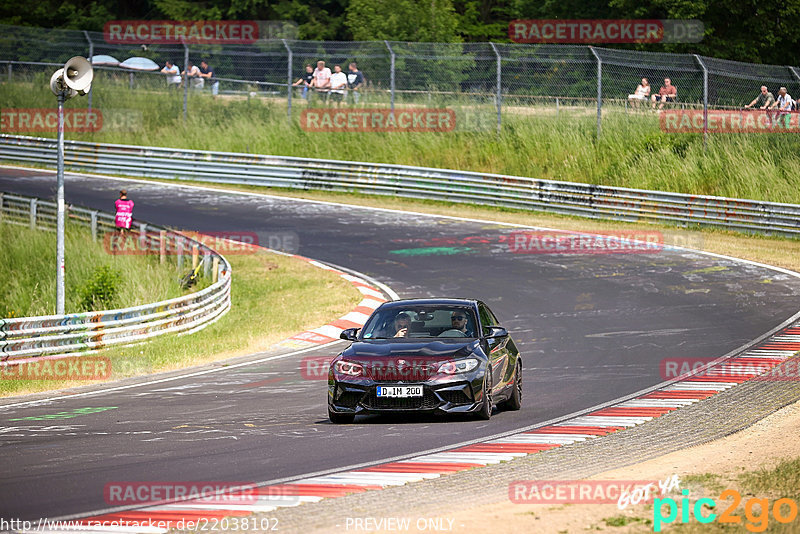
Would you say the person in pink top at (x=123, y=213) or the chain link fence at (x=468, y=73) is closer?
the person in pink top at (x=123, y=213)

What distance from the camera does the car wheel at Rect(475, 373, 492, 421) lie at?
11.7m

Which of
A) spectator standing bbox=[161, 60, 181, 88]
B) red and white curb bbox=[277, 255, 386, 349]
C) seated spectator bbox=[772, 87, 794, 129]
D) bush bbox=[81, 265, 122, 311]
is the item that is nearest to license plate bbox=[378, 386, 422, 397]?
red and white curb bbox=[277, 255, 386, 349]

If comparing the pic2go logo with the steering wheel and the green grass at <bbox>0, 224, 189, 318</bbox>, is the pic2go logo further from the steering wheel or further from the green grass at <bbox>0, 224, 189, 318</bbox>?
the green grass at <bbox>0, 224, 189, 318</bbox>

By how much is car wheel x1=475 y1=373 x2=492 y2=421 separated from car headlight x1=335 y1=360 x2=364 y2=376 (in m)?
1.28

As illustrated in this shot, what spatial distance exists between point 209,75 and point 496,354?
30.0 m

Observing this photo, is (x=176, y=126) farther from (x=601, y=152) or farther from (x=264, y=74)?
(x=601, y=152)

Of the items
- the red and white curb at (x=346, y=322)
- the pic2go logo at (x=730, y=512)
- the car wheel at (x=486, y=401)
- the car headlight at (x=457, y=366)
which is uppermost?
the pic2go logo at (x=730, y=512)

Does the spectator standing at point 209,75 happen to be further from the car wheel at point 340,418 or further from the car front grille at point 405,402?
the car front grille at point 405,402

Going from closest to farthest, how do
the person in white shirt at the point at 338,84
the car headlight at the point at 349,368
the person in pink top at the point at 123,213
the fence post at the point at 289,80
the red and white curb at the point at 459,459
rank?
Result: the red and white curb at the point at 459,459
the car headlight at the point at 349,368
the person in pink top at the point at 123,213
the fence post at the point at 289,80
the person in white shirt at the point at 338,84

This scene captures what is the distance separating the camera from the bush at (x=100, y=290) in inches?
895

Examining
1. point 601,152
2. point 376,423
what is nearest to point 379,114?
point 601,152

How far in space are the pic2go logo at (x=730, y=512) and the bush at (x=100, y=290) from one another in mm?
16656

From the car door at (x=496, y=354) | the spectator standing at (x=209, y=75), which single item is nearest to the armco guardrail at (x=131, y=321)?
the car door at (x=496, y=354)

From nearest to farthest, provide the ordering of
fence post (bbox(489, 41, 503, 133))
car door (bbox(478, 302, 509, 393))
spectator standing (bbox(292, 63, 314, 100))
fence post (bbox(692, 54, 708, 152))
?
car door (bbox(478, 302, 509, 393)), fence post (bbox(692, 54, 708, 152)), fence post (bbox(489, 41, 503, 133)), spectator standing (bbox(292, 63, 314, 100))
